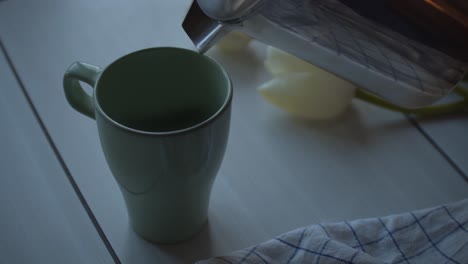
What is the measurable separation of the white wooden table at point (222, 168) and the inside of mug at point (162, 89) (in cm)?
7

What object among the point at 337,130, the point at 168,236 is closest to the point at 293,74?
the point at 337,130

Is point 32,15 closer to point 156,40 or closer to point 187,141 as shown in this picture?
point 156,40

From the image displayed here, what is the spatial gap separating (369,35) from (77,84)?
189 mm

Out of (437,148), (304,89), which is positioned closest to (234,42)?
(304,89)

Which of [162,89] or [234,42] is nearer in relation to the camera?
[162,89]

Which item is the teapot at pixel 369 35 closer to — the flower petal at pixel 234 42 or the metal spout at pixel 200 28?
the metal spout at pixel 200 28

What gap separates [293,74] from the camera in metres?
0.51

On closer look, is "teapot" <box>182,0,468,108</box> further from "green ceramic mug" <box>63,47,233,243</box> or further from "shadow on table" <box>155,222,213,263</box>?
"shadow on table" <box>155,222,213,263</box>

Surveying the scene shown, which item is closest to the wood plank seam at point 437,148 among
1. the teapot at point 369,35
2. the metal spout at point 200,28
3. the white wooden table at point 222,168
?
the white wooden table at point 222,168

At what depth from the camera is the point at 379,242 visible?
44 centimetres

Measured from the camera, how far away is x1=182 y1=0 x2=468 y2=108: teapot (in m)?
0.37

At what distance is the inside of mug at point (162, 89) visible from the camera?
41 cm

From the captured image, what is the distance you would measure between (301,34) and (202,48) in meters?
0.07

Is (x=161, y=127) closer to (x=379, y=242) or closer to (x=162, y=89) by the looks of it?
(x=162, y=89)
